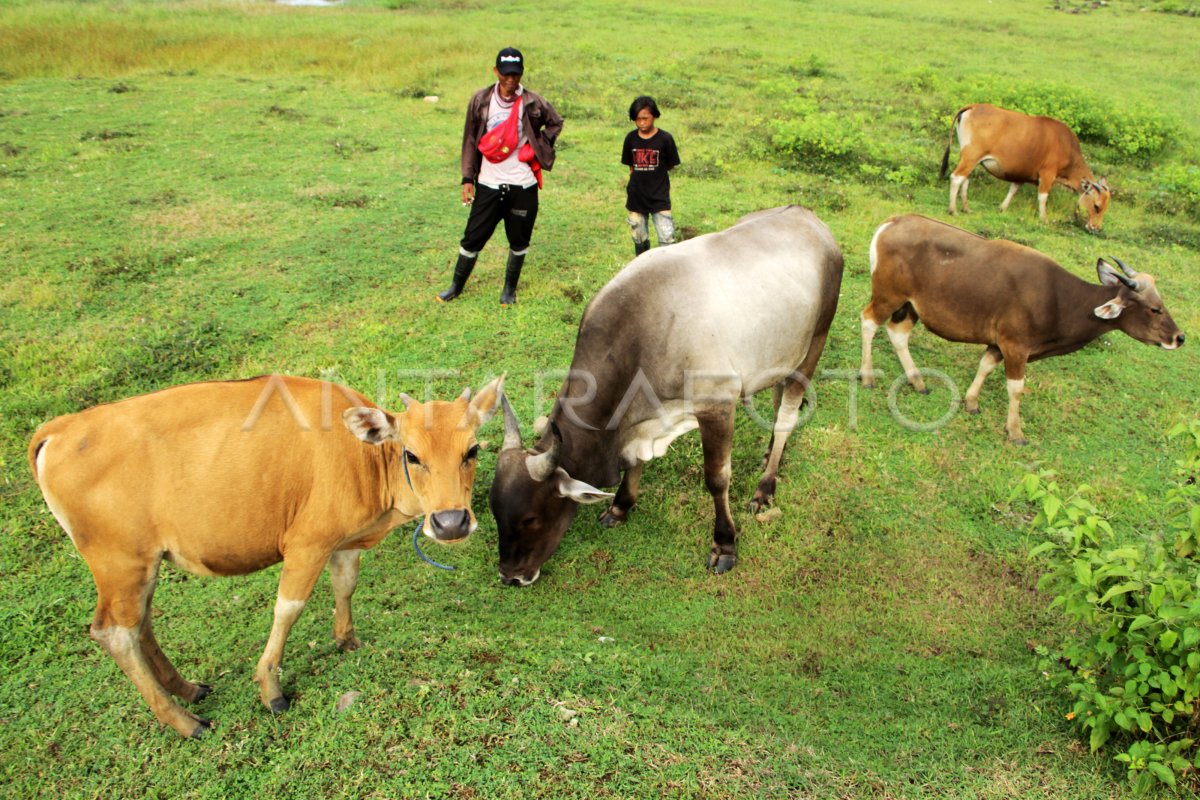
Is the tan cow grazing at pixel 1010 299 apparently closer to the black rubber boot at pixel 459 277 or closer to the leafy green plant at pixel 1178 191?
the black rubber boot at pixel 459 277

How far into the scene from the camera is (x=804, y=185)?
1238 centimetres

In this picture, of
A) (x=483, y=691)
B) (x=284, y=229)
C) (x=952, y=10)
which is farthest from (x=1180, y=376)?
(x=952, y=10)

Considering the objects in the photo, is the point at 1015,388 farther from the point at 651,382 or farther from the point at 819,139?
the point at 819,139

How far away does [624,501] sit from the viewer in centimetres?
597

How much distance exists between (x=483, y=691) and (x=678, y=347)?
8.05 ft

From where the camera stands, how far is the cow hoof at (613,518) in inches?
234

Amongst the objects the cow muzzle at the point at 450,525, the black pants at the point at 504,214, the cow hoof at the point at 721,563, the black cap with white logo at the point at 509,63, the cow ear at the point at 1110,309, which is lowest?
the cow hoof at the point at 721,563

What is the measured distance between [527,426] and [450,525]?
9.45 feet

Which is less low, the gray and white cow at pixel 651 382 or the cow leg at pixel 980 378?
the gray and white cow at pixel 651 382

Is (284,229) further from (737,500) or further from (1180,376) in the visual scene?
(1180,376)

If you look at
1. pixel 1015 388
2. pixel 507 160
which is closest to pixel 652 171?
pixel 507 160

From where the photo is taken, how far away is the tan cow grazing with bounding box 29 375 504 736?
3.72m

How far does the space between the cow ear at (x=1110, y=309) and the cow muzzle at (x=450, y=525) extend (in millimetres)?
5930

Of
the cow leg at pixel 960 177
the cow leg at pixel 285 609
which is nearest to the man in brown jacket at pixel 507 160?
the cow leg at pixel 285 609
